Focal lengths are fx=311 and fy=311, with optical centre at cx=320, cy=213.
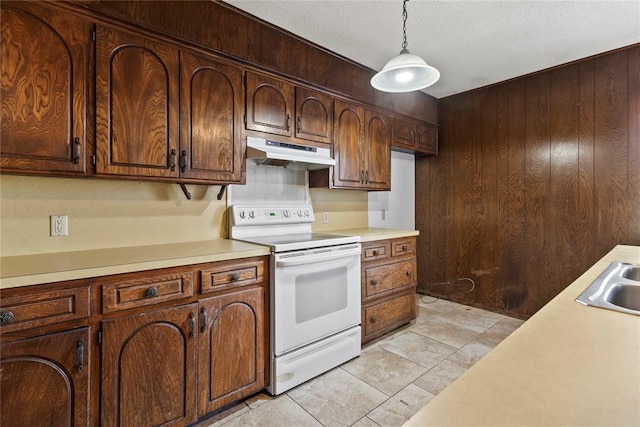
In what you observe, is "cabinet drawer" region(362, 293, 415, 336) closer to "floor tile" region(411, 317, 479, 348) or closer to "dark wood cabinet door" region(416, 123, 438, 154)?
"floor tile" region(411, 317, 479, 348)

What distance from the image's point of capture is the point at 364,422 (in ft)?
5.72

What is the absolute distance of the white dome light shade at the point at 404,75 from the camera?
1.77m

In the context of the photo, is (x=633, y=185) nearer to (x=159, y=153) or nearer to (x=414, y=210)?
(x=414, y=210)

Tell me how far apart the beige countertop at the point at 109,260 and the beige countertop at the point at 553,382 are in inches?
55.4

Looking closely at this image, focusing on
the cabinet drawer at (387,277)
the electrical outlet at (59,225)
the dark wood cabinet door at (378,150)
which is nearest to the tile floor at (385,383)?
the cabinet drawer at (387,277)

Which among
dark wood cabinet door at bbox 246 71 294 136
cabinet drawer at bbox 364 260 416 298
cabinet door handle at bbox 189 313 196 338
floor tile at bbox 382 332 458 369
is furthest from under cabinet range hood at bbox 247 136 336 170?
floor tile at bbox 382 332 458 369

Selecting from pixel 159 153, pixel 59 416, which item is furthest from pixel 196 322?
pixel 159 153

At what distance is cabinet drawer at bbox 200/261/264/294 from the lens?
170cm

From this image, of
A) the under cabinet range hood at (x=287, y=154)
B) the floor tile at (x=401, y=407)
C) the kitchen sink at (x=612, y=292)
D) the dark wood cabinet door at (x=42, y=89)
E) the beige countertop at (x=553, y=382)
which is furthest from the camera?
the under cabinet range hood at (x=287, y=154)

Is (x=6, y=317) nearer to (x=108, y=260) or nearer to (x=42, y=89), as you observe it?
(x=108, y=260)

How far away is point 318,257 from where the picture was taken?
2.09 m

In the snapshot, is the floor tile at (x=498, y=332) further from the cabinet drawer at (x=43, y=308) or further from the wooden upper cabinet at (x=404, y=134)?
the cabinet drawer at (x=43, y=308)

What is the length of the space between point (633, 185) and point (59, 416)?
409 cm

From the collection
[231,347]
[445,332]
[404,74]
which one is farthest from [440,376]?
[404,74]
